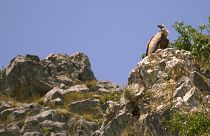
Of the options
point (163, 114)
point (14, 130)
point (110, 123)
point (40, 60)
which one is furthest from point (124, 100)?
point (40, 60)

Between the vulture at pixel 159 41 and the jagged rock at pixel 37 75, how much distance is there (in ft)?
86.1

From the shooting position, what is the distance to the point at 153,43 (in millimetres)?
38000

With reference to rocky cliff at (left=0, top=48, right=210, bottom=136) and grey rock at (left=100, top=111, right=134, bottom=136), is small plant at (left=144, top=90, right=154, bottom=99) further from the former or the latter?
grey rock at (left=100, top=111, right=134, bottom=136)

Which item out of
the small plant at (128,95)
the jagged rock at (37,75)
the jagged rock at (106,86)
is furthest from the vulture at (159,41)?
the jagged rock at (37,75)

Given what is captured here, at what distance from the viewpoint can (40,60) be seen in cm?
6812

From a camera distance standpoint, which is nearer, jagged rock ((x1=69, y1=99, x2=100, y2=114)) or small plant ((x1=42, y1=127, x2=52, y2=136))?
small plant ((x1=42, y1=127, x2=52, y2=136))

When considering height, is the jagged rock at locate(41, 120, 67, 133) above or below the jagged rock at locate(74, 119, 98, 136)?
above

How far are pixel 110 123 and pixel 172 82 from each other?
4.18m

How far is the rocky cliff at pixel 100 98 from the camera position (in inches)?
1145

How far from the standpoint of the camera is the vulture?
3759 centimetres

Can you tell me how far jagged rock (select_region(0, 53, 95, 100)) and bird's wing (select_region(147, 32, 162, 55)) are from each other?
26101 mm

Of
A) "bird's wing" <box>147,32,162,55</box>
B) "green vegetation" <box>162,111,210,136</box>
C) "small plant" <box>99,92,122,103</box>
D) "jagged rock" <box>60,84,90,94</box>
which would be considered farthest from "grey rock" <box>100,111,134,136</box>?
"jagged rock" <box>60,84,90,94</box>

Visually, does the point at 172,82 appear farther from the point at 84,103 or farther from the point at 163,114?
the point at 84,103

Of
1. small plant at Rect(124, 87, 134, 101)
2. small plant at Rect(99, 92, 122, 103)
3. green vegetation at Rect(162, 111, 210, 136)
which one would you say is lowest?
green vegetation at Rect(162, 111, 210, 136)
